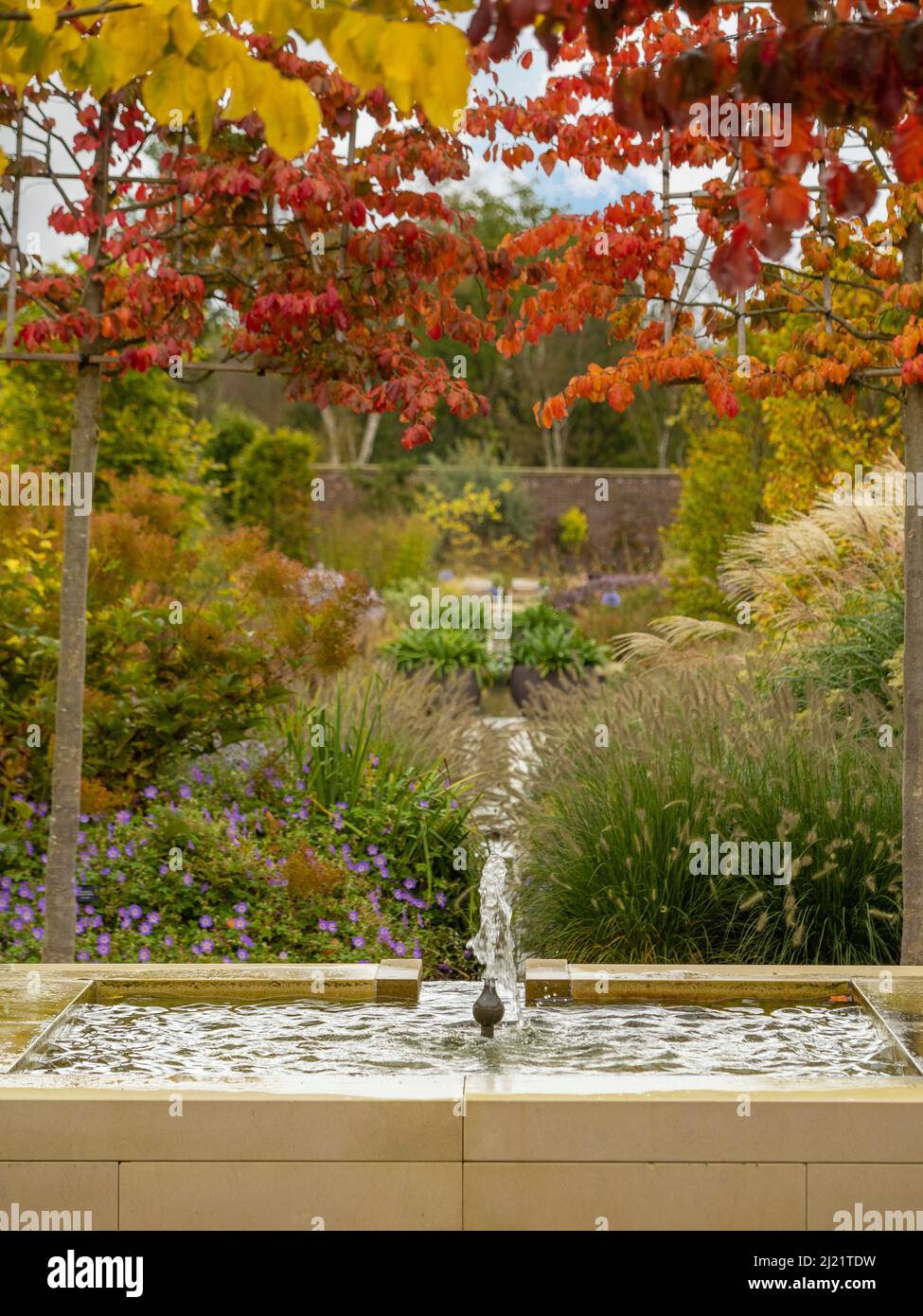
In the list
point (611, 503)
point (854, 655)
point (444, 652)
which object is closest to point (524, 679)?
point (444, 652)

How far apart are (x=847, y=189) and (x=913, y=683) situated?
293 centimetres

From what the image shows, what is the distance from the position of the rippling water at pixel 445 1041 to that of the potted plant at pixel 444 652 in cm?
870

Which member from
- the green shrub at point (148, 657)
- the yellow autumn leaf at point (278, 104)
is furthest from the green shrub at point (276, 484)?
the yellow autumn leaf at point (278, 104)

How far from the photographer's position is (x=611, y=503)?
94.4ft

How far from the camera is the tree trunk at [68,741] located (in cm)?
513

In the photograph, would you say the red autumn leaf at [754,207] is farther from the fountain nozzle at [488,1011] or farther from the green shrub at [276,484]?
the green shrub at [276,484]

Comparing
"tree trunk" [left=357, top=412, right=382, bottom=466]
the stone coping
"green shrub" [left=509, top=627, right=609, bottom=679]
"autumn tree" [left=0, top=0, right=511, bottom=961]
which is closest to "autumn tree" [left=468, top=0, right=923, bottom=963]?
"autumn tree" [left=0, top=0, right=511, bottom=961]

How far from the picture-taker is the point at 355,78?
246cm

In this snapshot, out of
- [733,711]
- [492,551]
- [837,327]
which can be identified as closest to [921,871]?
[733,711]

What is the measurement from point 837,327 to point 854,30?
10.2 feet

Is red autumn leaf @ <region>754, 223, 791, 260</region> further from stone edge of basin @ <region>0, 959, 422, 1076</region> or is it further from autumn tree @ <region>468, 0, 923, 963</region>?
stone edge of basin @ <region>0, 959, 422, 1076</region>

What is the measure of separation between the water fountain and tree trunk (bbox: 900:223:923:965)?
1.36 m

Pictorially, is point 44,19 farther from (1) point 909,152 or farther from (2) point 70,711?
(2) point 70,711
